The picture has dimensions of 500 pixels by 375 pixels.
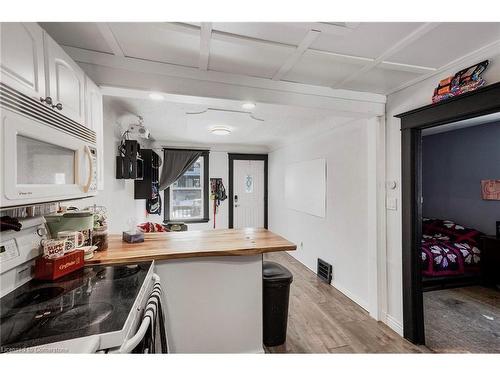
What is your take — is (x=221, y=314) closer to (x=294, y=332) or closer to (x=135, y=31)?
(x=294, y=332)

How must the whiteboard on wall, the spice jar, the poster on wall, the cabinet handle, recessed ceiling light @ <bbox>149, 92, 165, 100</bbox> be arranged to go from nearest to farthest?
1. the cabinet handle
2. the spice jar
3. recessed ceiling light @ <bbox>149, 92, 165, 100</bbox>
4. the poster on wall
5. the whiteboard on wall

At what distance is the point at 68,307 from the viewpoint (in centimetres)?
90

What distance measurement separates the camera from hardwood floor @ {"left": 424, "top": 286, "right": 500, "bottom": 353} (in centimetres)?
194

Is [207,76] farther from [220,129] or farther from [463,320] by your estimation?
[463,320]

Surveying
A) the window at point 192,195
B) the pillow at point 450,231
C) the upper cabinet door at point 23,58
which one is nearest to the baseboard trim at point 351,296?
the pillow at point 450,231

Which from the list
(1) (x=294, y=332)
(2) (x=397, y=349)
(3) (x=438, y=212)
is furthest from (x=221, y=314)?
(3) (x=438, y=212)

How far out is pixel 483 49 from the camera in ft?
4.76

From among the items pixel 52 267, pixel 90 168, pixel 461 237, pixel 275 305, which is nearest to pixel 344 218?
pixel 275 305

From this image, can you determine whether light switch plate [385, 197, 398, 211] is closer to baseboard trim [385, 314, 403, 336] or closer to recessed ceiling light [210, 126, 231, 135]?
baseboard trim [385, 314, 403, 336]

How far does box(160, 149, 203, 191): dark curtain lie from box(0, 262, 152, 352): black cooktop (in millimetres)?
3708

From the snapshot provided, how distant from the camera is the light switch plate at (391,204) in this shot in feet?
6.93

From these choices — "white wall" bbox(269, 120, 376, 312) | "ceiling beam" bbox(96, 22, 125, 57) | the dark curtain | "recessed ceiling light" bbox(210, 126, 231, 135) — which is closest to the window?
the dark curtain

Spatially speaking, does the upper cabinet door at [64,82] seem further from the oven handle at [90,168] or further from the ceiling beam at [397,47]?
the ceiling beam at [397,47]

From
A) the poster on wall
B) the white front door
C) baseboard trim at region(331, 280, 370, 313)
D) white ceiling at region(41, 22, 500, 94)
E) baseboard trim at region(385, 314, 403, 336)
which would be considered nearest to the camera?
white ceiling at region(41, 22, 500, 94)
